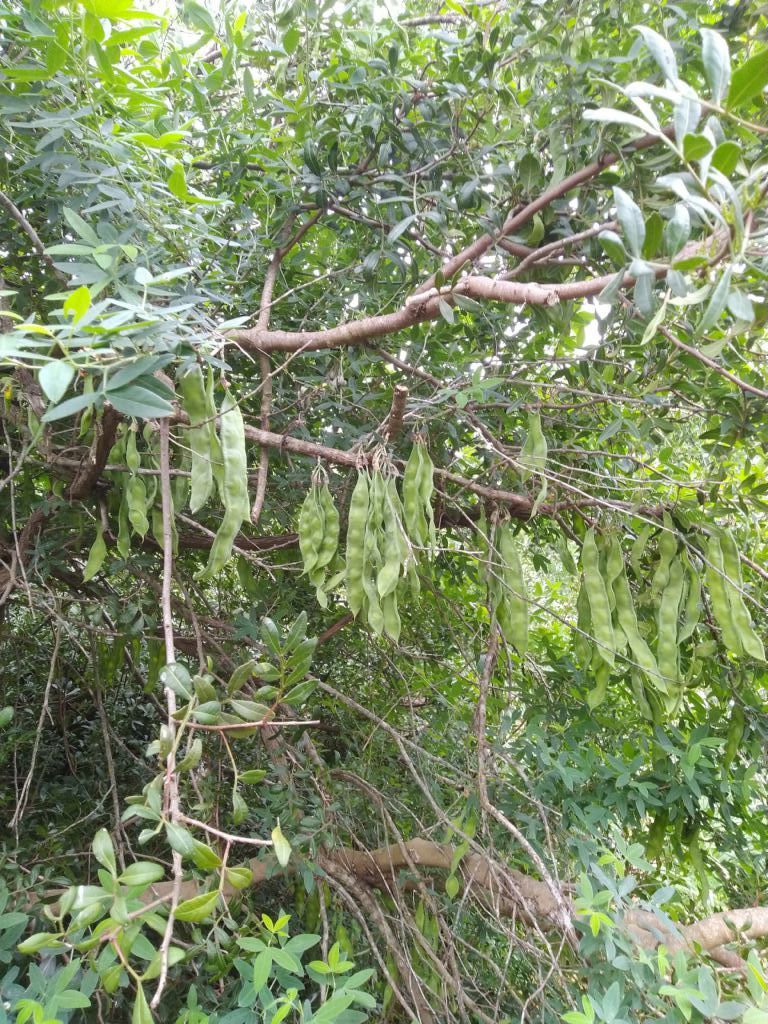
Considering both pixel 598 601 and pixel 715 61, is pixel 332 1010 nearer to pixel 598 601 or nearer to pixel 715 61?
pixel 598 601

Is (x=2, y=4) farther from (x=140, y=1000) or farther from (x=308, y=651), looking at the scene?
(x=140, y=1000)

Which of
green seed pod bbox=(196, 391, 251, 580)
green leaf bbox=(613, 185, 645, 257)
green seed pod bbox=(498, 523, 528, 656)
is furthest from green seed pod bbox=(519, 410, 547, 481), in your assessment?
green leaf bbox=(613, 185, 645, 257)

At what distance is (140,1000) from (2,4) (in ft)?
4.52

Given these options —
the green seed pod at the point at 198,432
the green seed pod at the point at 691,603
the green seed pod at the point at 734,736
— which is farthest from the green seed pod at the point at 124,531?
the green seed pod at the point at 734,736

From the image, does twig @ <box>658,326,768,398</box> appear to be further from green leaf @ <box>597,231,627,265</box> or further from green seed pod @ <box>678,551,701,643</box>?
green seed pod @ <box>678,551,701,643</box>

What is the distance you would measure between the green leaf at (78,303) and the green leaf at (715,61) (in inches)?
26.1

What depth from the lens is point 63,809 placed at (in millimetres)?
2076

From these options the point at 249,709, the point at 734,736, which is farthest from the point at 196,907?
the point at 734,736

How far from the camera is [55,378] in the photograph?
68 cm

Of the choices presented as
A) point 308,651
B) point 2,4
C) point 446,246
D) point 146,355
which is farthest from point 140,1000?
point 446,246

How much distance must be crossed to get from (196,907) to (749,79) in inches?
38.6

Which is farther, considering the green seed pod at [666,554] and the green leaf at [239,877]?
the green seed pod at [666,554]

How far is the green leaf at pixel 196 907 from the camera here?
26.6 inches

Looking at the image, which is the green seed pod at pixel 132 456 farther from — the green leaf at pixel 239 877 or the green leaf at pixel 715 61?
the green leaf at pixel 715 61
